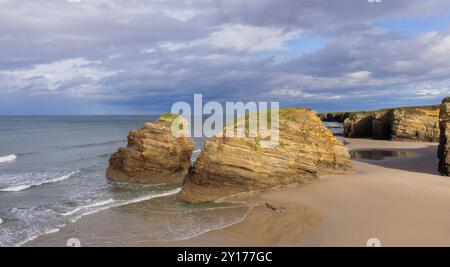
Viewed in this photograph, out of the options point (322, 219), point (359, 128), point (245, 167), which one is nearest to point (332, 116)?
point (359, 128)

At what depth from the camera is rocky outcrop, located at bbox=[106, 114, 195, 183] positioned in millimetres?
29844

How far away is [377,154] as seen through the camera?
43.6 m

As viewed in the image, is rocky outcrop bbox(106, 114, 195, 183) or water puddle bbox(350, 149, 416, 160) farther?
water puddle bbox(350, 149, 416, 160)

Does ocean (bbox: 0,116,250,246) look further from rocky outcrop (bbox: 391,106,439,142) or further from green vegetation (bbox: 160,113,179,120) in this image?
rocky outcrop (bbox: 391,106,439,142)

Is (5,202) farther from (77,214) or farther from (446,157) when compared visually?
(446,157)

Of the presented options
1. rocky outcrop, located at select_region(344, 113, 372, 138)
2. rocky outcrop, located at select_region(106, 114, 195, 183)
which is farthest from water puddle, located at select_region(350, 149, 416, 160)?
rocky outcrop, located at select_region(344, 113, 372, 138)

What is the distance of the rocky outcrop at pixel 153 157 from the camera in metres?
29.8

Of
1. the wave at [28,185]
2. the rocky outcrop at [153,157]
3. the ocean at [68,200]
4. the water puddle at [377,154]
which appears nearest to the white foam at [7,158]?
the ocean at [68,200]

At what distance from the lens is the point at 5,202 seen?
2378cm

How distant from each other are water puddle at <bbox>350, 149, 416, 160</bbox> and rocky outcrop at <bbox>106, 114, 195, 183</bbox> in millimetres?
19217

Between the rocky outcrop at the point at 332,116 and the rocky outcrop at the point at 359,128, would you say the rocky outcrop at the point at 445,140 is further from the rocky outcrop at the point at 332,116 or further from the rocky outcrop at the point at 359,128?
the rocky outcrop at the point at 332,116

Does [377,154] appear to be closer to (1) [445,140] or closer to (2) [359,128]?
(1) [445,140]
